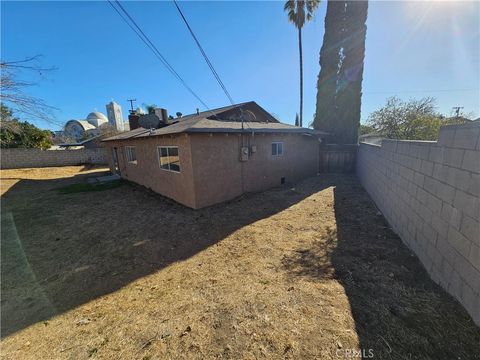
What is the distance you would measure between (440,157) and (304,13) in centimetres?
1888

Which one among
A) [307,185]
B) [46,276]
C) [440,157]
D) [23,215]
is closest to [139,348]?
[46,276]

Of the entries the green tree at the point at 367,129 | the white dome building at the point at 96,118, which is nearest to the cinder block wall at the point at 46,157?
the green tree at the point at 367,129

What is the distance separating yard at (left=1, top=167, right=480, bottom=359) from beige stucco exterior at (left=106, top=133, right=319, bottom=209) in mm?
1347

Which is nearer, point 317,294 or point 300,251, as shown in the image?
point 317,294

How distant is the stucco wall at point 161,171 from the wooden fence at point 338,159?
9557 mm

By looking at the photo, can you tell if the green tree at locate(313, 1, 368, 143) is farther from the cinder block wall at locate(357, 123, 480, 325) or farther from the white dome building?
the white dome building

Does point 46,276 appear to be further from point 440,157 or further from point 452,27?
point 452,27

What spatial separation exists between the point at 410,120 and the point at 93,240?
46.4ft

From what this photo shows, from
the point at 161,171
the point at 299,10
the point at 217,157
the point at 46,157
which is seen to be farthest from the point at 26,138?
the point at 299,10

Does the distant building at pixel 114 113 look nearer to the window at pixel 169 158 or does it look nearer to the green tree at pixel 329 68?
the green tree at pixel 329 68

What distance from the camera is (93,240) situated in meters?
4.86

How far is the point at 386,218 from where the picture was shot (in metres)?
5.07

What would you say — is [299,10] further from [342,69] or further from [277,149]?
[277,149]

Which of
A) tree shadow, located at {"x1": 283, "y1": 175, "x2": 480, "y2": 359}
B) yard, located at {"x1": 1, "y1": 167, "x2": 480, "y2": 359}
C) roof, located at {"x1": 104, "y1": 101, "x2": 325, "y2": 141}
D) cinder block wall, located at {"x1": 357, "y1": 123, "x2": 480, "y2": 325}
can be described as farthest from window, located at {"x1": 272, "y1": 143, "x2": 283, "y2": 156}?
cinder block wall, located at {"x1": 357, "y1": 123, "x2": 480, "y2": 325}
